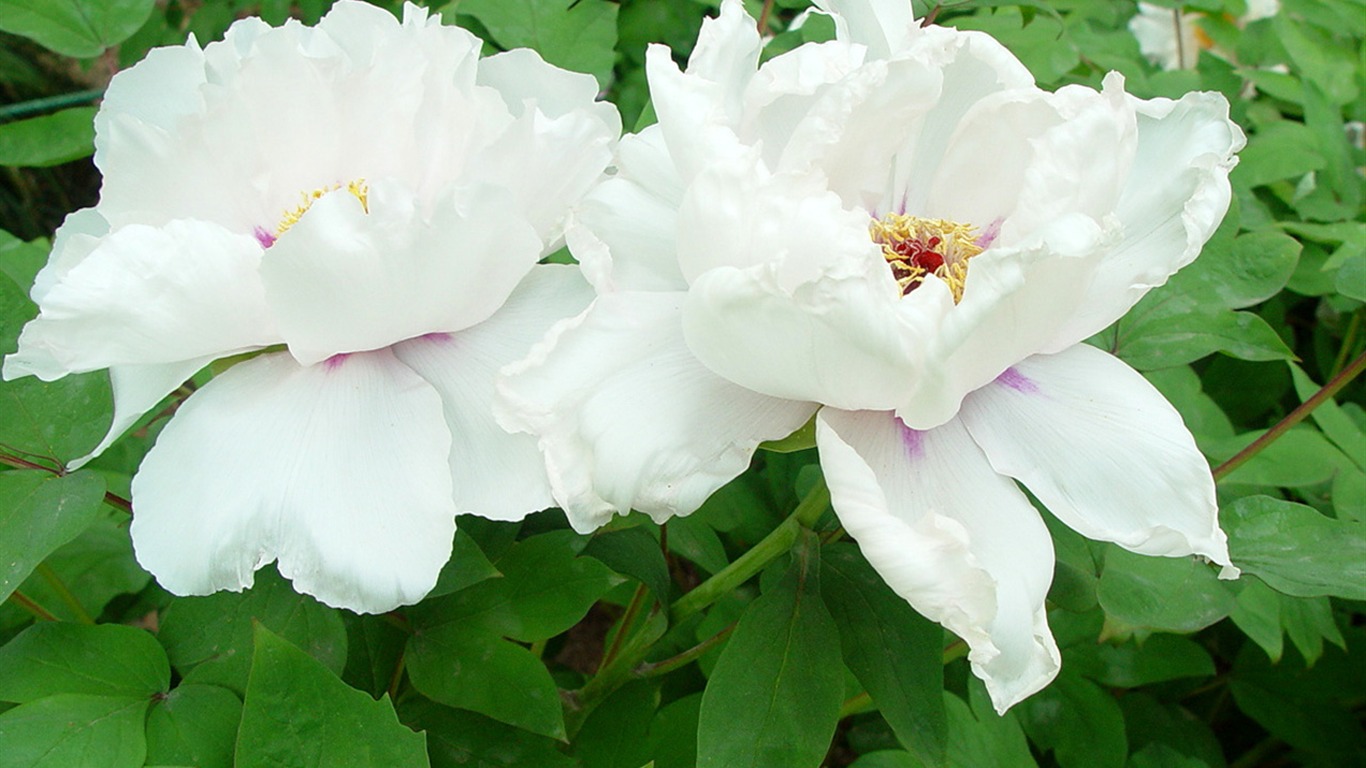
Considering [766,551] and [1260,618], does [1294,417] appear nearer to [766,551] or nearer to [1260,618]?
[1260,618]

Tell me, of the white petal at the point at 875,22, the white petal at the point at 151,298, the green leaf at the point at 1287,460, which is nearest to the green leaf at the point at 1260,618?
the green leaf at the point at 1287,460

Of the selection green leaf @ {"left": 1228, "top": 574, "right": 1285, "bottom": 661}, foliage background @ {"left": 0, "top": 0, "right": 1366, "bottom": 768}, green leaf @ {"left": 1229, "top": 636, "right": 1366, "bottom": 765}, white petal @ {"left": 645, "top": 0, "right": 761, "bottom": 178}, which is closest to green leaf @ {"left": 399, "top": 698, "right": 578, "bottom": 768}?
foliage background @ {"left": 0, "top": 0, "right": 1366, "bottom": 768}

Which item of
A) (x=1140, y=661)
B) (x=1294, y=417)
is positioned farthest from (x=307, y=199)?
(x=1140, y=661)

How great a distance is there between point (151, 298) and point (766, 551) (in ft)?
1.32

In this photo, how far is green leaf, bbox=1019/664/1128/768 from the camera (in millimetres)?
1035

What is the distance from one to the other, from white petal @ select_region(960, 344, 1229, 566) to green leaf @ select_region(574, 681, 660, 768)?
1.33ft

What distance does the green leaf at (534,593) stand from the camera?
79 cm

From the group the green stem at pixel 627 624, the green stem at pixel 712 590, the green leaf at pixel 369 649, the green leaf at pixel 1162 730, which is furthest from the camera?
the green leaf at pixel 1162 730

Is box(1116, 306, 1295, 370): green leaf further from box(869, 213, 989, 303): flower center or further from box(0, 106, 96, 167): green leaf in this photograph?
box(0, 106, 96, 167): green leaf

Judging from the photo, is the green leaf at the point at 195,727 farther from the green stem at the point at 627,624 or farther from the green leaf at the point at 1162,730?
the green leaf at the point at 1162,730

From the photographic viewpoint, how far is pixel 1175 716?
1245mm

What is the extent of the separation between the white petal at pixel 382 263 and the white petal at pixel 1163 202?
0.31 metres

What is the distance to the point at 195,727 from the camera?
74cm

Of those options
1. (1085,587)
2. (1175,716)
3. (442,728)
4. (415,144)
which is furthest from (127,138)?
(1175,716)
